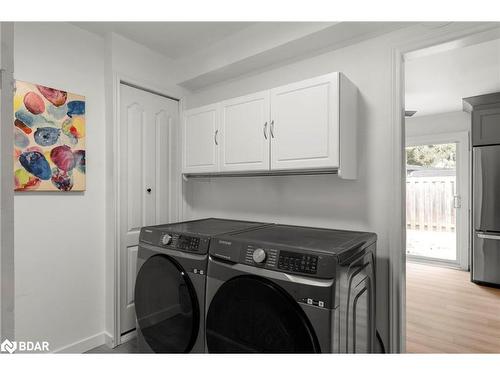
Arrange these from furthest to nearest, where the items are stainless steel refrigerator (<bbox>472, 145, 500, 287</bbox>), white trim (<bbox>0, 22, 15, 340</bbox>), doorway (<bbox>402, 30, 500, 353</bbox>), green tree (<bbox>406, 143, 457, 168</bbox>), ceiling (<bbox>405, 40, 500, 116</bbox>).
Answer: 1. green tree (<bbox>406, 143, 457, 168</bbox>)
2. stainless steel refrigerator (<bbox>472, 145, 500, 287</bbox>)
3. ceiling (<bbox>405, 40, 500, 116</bbox>)
4. doorway (<bbox>402, 30, 500, 353</bbox>)
5. white trim (<bbox>0, 22, 15, 340</bbox>)

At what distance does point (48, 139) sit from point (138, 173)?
660 mm

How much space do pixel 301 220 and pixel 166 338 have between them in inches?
46.5

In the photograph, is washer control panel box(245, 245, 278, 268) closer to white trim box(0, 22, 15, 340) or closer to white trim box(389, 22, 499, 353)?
white trim box(389, 22, 499, 353)

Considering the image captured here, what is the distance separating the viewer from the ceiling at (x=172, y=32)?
6.86 feet

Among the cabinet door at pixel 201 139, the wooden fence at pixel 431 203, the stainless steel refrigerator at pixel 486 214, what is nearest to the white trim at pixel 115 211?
the cabinet door at pixel 201 139

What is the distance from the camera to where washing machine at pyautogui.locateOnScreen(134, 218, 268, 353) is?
1.61m

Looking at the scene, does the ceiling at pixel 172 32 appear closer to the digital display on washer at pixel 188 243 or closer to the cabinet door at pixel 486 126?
the digital display on washer at pixel 188 243

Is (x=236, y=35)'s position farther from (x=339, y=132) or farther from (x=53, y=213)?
(x=53, y=213)

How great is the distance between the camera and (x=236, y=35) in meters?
2.21

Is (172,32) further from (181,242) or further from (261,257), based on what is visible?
(261,257)

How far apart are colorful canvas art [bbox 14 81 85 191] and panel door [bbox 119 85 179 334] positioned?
301 millimetres

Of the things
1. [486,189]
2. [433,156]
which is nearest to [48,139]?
[486,189]

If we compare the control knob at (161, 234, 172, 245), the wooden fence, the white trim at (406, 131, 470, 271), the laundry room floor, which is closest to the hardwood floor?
the white trim at (406, 131, 470, 271)
